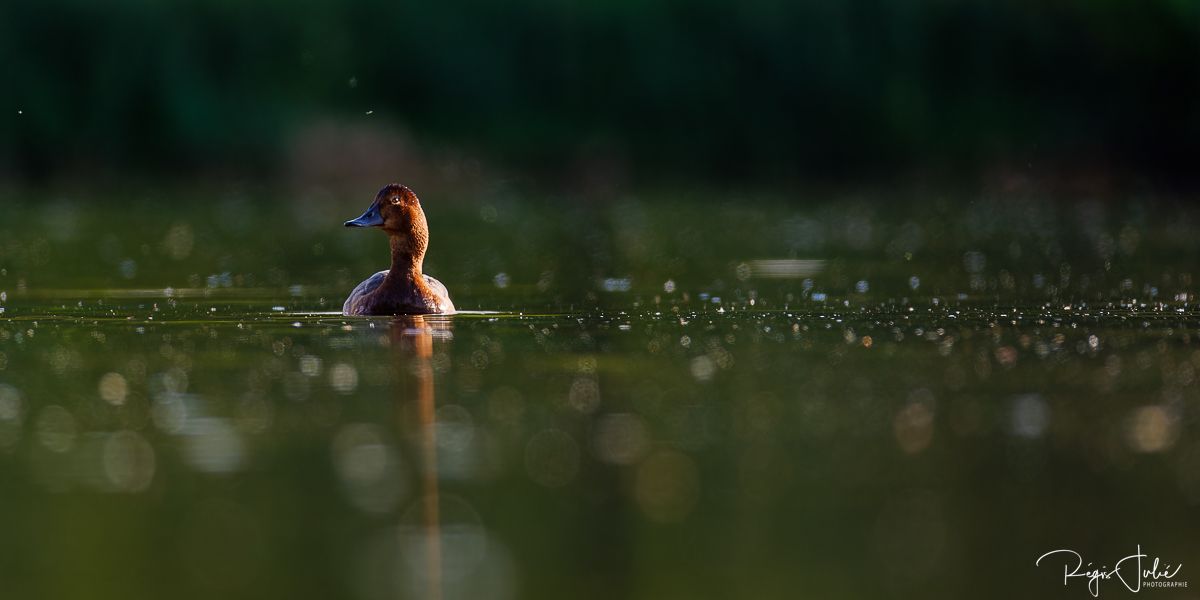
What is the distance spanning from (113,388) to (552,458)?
134 inches

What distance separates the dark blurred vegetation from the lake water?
71.0ft

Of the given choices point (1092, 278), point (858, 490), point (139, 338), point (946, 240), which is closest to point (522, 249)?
point (946, 240)

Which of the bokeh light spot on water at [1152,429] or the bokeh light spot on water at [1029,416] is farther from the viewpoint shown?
the bokeh light spot on water at [1029,416]

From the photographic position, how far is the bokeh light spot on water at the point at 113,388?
10.9 m

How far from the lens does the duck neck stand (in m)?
16.4

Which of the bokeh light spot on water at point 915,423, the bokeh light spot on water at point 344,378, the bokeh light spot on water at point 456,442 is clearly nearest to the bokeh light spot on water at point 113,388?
the bokeh light spot on water at point 344,378

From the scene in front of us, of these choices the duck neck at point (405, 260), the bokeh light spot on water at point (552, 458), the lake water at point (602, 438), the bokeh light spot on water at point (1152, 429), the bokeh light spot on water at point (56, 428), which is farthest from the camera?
the duck neck at point (405, 260)

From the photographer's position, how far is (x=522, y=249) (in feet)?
83.1

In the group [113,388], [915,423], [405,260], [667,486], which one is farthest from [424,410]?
[405,260]

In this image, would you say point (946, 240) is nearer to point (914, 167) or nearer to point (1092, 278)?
point (1092, 278)

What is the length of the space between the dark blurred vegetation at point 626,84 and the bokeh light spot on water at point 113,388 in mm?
29050

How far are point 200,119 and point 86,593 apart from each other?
1392 inches

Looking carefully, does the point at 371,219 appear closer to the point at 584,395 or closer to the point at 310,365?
the point at 310,365

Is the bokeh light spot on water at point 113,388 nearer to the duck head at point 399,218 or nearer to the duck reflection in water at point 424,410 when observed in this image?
the duck reflection in water at point 424,410
